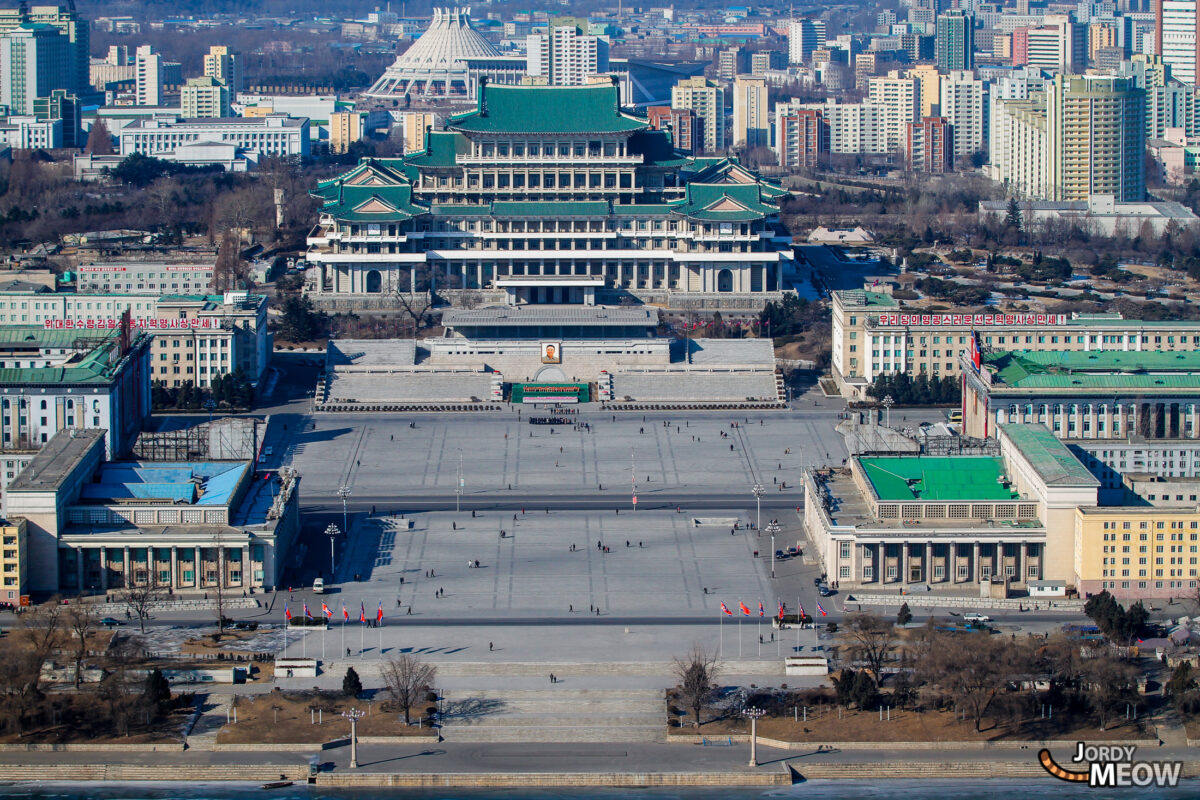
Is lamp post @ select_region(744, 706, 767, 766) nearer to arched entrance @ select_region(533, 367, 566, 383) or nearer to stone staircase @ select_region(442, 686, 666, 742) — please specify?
stone staircase @ select_region(442, 686, 666, 742)

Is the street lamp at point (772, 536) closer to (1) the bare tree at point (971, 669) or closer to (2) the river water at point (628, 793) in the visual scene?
(1) the bare tree at point (971, 669)

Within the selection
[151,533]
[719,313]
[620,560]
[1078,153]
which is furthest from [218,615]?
[1078,153]

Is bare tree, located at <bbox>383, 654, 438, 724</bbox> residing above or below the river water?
above

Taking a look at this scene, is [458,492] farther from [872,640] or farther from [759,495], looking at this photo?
[872,640]

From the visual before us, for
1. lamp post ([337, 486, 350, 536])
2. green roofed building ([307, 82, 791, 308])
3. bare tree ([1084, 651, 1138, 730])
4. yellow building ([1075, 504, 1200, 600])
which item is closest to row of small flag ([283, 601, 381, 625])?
lamp post ([337, 486, 350, 536])

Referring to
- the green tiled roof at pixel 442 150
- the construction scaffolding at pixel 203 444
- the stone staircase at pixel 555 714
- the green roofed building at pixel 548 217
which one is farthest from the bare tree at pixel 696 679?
the green tiled roof at pixel 442 150

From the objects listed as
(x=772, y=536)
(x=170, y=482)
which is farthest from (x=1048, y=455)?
(x=170, y=482)
